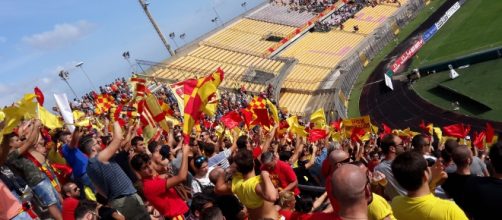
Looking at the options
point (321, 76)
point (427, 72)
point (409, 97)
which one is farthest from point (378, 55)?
point (409, 97)

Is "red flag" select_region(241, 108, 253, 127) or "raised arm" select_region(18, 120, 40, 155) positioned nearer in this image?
"raised arm" select_region(18, 120, 40, 155)

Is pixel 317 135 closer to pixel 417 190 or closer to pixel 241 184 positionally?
pixel 241 184

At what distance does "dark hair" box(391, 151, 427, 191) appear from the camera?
363cm

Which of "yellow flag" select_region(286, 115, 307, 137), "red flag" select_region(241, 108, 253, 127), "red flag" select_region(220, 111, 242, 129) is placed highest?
"red flag" select_region(220, 111, 242, 129)

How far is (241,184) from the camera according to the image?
4887mm

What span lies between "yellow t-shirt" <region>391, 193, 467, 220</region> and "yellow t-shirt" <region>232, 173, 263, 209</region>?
1426 mm

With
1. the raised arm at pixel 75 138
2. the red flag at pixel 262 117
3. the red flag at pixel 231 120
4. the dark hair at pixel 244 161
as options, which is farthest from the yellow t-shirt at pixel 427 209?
the red flag at pixel 262 117

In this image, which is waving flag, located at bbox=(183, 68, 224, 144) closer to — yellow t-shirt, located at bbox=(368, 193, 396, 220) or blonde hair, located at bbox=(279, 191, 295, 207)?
blonde hair, located at bbox=(279, 191, 295, 207)

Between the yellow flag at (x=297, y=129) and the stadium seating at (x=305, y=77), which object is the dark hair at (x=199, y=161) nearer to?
the yellow flag at (x=297, y=129)

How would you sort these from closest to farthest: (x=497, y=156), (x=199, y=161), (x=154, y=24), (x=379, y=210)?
(x=379, y=210) → (x=497, y=156) → (x=199, y=161) → (x=154, y=24)

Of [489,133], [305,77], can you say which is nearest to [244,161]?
[489,133]

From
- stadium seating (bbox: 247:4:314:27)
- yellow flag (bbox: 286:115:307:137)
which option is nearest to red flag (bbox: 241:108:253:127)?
yellow flag (bbox: 286:115:307:137)

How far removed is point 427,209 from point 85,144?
504cm

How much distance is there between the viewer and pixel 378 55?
122ft
